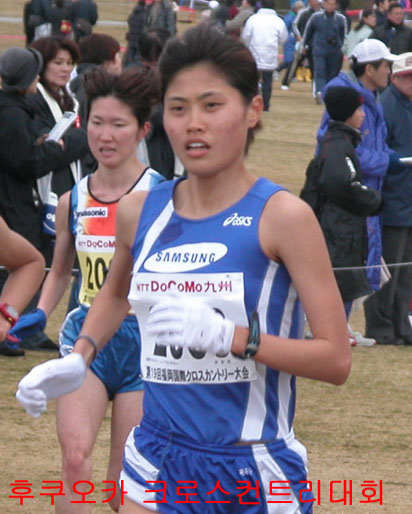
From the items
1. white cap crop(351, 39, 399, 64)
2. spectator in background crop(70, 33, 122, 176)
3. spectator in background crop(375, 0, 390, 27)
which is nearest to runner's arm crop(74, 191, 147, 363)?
spectator in background crop(70, 33, 122, 176)

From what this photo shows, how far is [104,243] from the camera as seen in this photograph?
509cm

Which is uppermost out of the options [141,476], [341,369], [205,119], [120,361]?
[205,119]

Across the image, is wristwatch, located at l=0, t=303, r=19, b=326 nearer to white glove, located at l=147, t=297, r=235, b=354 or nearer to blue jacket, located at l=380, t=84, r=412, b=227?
white glove, located at l=147, t=297, r=235, b=354

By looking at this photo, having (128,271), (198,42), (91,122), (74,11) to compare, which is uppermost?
(198,42)

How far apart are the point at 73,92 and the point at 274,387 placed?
6.46 meters

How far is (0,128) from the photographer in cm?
784

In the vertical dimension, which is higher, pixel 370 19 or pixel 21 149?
pixel 21 149

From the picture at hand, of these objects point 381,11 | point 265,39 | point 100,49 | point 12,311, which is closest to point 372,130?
point 100,49

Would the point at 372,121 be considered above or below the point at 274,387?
below

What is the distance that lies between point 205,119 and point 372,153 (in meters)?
5.75

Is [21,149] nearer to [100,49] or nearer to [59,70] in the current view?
[59,70]

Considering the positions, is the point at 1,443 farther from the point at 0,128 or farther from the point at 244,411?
the point at 244,411

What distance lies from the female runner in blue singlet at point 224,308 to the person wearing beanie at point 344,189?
16.8ft

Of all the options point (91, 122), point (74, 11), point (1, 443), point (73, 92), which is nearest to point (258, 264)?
point (91, 122)
